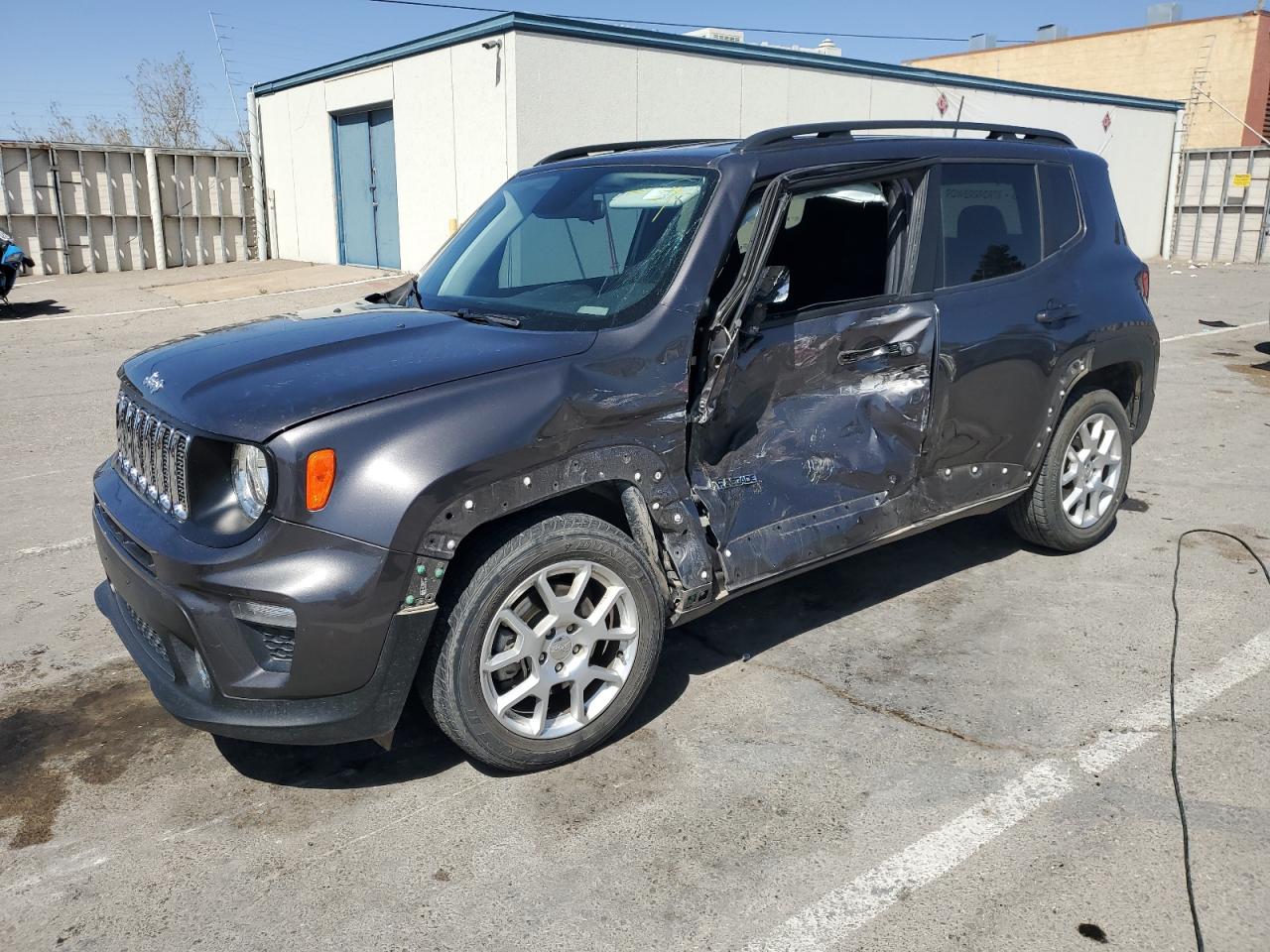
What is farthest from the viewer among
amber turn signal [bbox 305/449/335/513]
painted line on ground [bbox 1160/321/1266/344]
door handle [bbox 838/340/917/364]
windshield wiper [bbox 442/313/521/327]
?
painted line on ground [bbox 1160/321/1266/344]

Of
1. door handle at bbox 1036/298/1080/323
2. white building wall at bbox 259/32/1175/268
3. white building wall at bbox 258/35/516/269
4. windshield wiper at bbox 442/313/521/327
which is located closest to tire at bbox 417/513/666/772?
windshield wiper at bbox 442/313/521/327

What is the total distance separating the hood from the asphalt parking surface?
1.23 metres

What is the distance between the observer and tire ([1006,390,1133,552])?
5051 millimetres

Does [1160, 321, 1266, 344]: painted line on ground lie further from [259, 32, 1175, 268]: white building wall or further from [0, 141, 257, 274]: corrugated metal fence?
[0, 141, 257, 274]: corrugated metal fence

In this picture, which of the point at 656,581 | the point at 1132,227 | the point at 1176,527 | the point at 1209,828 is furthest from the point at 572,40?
the point at 1132,227

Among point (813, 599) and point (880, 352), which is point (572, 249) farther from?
point (813, 599)

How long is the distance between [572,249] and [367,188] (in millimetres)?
15893

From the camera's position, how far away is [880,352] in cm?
409

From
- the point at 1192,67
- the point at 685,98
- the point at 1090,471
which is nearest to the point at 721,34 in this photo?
the point at 685,98

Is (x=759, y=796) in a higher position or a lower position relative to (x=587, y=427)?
lower

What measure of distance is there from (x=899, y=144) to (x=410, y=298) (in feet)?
6.87

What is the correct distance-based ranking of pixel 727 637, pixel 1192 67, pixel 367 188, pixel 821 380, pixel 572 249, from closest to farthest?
pixel 821 380 → pixel 572 249 → pixel 727 637 → pixel 367 188 → pixel 1192 67

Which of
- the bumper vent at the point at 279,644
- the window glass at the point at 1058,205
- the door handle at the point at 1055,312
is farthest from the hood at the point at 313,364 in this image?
the window glass at the point at 1058,205

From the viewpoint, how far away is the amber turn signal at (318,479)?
2.85 m
